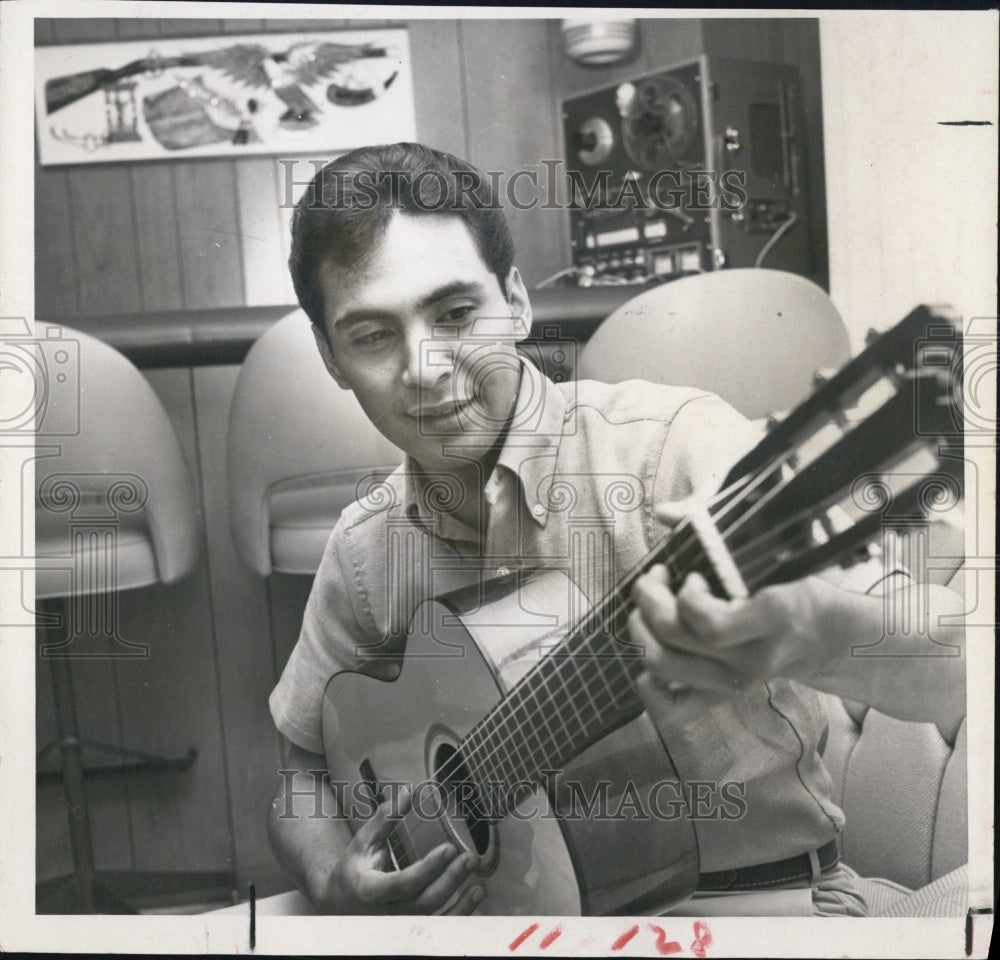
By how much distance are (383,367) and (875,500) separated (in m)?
0.63

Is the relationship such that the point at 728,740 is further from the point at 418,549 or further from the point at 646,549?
the point at 418,549

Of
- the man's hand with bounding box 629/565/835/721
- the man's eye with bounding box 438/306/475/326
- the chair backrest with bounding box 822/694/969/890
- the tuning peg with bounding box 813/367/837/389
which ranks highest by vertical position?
the man's eye with bounding box 438/306/475/326

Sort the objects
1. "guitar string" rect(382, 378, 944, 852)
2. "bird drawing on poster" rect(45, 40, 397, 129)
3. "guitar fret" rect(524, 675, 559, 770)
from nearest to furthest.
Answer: "guitar string" rect(382, 378, 944, 852)
"guitar fret" rect(524, 675, 559, 770)
"bird drawing on poster" rect(45, 40, 397, 129)

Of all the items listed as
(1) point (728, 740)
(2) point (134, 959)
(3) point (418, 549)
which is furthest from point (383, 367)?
(2) point (134, 959)

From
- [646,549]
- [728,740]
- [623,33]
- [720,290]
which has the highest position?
[623,33]

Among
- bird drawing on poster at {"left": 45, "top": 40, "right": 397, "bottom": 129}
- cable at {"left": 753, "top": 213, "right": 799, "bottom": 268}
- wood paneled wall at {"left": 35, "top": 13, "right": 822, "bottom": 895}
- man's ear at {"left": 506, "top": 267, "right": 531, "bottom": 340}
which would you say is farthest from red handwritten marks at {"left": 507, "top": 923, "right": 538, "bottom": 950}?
bird drawing on poster at {"left": 45, "top": 40, "right": 397, "bottom": 129}

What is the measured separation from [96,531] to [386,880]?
0.61 meters

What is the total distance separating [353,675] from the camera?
141cm

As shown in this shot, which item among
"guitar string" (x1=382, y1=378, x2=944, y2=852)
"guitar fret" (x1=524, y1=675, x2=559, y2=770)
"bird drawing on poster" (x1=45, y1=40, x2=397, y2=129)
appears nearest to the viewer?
"guitar string" (x1=382, y1=378, x2=944, y2=852)

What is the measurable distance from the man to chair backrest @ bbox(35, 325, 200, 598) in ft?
0.74

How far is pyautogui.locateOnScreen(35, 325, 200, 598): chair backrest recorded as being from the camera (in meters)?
1.43

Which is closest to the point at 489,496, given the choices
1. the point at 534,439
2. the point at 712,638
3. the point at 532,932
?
the point at 534,439

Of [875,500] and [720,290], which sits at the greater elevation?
[720,290]

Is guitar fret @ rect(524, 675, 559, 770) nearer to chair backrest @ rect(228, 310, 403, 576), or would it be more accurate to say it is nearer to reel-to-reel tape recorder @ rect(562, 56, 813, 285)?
chair backrest @ rect(228, 310, 403, 576)
